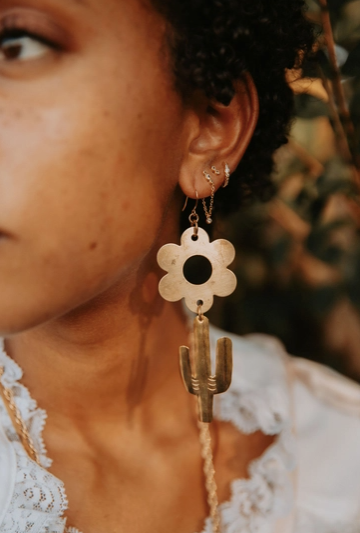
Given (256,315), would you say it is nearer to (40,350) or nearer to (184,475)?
(184,475)

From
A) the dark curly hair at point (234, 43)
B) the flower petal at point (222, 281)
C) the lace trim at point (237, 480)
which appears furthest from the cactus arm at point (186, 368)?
the dark curly hair at point (234, 43)

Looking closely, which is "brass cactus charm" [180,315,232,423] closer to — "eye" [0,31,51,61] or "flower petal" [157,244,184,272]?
"flower petal" [157,244,184,272]

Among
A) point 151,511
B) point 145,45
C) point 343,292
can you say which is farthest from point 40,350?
point 343,292

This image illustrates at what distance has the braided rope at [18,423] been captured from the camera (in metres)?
0.90

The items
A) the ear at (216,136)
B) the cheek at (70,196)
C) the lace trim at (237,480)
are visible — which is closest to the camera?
the cheek at (70,196)

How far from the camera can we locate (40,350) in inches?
39.0

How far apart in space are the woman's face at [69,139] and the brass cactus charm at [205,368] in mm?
204

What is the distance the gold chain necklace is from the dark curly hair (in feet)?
2.03

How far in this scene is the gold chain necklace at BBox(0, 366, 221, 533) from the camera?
35.7 inches

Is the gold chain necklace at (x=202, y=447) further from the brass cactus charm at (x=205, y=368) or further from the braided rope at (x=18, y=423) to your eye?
the brass cactus charm at (x=205, y=368)

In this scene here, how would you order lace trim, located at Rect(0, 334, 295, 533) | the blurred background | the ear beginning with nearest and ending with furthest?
lace trim, located at Rect(0, 334, 295, 533) < the ear < the blurred background

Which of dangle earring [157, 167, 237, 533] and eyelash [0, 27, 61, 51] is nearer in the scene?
eyelash [0, 27, 61, 51]

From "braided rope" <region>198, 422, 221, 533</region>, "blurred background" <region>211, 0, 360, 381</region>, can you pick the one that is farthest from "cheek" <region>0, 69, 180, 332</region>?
"blurred background" <region>211, 0, 360, 381</region>

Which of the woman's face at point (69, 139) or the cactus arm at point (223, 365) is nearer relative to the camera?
the woman's face at point (69, 139)
